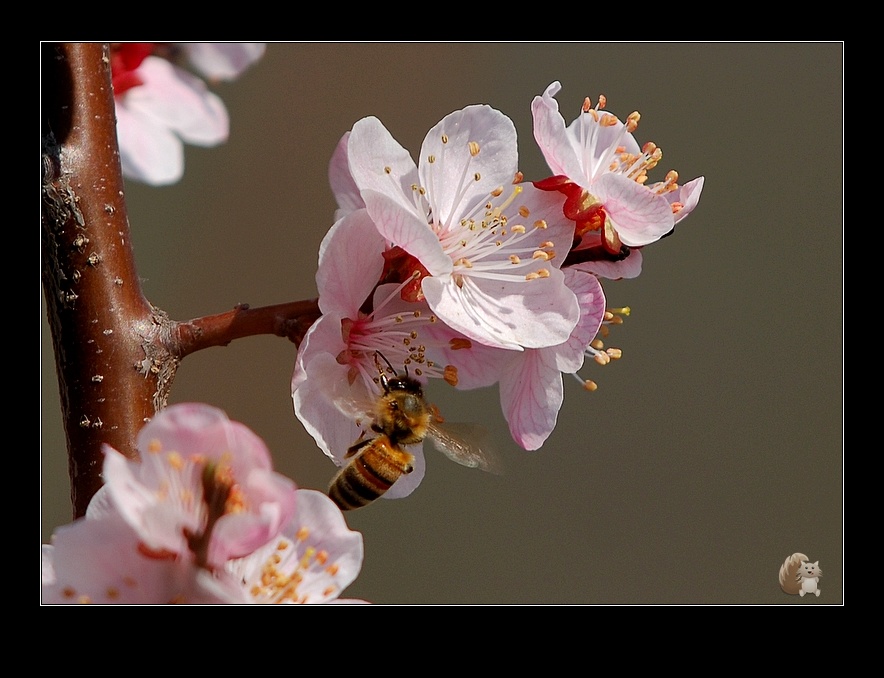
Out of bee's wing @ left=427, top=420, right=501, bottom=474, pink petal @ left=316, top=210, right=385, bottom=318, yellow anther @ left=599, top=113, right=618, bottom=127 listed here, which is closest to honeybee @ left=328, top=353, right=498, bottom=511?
bee's wing @ left=427, top=420, right=501, bottom=474

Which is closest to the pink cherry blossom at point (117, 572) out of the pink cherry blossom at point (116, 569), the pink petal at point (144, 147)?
the pink cherry blossom at point (116, 569)

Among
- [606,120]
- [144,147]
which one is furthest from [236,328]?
[144,147]

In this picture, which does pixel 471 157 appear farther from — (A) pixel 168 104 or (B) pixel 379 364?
(A) pixel 168 104

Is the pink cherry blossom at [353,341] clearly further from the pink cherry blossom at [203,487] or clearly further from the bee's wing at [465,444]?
the pink cherry blossom at [203,487]

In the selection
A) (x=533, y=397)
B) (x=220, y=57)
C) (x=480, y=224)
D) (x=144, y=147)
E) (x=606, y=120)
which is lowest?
(x=533, y=397)

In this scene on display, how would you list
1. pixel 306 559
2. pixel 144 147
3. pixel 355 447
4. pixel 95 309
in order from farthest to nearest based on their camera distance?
pixel 144 147 → pixel 355 447 → pixel 95 309 → pixel 306 559

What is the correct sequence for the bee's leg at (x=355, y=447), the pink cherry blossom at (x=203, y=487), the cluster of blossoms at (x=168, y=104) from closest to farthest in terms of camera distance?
1. the pink cherry blossom at (x=203, y=487)
2. the bee's leg at (x=355, y=447)
3. the cluster of blossoms at (x=168, y=104)

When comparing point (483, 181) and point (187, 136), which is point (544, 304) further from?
point (187, 136)
